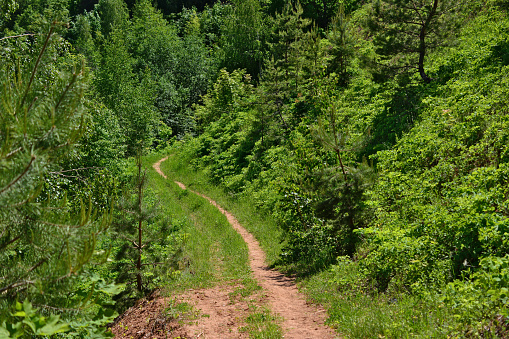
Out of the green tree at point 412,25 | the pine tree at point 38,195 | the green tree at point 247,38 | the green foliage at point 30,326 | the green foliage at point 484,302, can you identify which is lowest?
the green foliage at point 484,302

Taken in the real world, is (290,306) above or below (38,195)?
below

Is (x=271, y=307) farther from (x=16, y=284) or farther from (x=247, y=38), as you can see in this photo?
(x=247, y=38)

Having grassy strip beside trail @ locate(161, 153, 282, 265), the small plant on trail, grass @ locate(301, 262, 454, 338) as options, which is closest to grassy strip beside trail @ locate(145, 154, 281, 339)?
the small plant on trail

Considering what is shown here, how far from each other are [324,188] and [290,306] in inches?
109

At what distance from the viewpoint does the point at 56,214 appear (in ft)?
10.9

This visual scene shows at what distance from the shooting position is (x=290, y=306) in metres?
7.31

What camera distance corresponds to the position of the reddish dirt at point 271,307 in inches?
241

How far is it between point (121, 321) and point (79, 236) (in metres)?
5.21

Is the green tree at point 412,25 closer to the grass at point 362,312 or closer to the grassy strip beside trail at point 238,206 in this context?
the grassy strip beside trail at point 238,206

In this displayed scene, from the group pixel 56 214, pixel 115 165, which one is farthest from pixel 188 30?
pixel 56 214

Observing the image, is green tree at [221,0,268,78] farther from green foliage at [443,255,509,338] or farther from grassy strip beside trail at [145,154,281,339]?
green foliage at [443,255,509,338]

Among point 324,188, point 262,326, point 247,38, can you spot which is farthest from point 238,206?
point 247,38

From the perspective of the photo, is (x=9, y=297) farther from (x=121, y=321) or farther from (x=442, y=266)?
(x=442, y=266)

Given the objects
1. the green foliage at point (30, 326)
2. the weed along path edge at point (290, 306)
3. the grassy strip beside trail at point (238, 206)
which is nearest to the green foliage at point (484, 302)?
the weed along path edge at point (290, 306)
